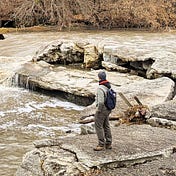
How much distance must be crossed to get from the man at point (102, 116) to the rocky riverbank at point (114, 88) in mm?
182

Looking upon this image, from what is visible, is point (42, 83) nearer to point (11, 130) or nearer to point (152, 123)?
point (11, 130)

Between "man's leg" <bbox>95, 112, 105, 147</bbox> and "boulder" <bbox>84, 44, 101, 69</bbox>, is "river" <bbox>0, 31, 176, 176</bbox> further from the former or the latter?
"boulder" <bbox>84, 44, 101, 69</bbox>

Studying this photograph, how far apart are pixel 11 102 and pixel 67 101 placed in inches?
69.7

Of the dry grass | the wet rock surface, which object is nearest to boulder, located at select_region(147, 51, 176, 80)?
the wet rock surface

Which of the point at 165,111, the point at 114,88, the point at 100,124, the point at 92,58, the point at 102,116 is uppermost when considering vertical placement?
the point at 102,116

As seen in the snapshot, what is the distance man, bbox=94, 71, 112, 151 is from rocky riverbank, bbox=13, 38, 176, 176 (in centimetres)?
18

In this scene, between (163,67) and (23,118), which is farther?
(163,67)

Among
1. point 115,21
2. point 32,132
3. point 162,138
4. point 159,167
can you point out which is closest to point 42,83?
point 32,132

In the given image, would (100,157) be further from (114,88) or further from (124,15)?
(124,15)

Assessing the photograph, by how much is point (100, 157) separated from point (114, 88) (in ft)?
20.1

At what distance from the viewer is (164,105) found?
977 cm

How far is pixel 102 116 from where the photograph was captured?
274 inches

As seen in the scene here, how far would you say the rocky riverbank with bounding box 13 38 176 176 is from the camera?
22.7 ft

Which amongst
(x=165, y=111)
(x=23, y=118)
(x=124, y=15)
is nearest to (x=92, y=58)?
(x=23, y=118)
